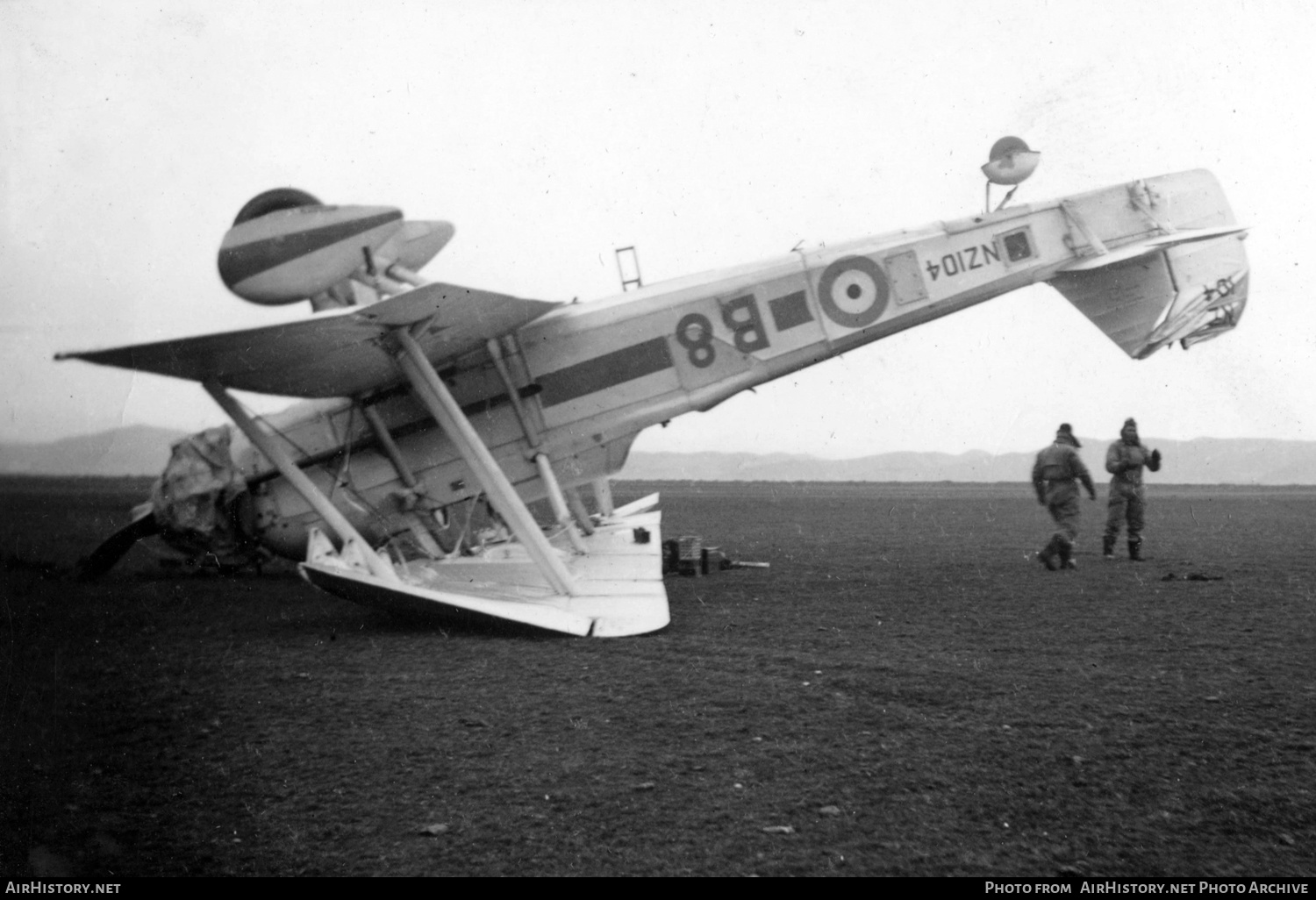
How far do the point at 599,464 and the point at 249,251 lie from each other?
3.98 m

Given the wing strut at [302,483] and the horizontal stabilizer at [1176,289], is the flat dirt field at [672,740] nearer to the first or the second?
the wing strut at [302,483]

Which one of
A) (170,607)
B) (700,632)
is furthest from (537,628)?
(170,607)

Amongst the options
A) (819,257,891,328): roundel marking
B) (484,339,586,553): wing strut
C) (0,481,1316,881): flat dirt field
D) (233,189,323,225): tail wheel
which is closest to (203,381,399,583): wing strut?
(0,481,1316,881): flat dirt field

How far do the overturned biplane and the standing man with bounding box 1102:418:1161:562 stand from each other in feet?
7.89

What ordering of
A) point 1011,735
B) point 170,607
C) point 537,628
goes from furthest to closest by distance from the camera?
point 170,607
point 537,628
point 1011,735

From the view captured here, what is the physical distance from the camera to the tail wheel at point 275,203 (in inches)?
269

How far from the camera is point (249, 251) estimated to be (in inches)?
266

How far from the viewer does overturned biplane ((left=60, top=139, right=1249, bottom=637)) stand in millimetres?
7090

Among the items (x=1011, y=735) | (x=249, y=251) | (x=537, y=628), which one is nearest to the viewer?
(x=1011, y=735)

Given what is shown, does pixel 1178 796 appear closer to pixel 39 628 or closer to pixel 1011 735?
pixel 1011 735

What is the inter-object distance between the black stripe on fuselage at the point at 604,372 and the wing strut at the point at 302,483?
2218mm

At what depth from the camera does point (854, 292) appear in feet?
31.2

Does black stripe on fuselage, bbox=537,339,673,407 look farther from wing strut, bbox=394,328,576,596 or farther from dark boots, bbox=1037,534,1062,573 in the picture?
dark boots, bbox=1037,534,1062,573

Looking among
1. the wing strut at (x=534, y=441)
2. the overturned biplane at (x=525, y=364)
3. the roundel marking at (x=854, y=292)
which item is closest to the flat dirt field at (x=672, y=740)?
the overturned biplane at (x=525, y=364)
